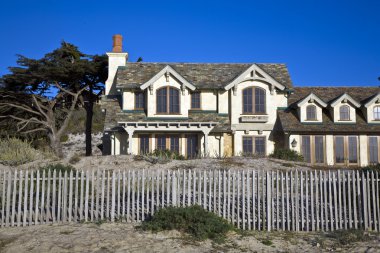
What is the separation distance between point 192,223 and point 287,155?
622 inches

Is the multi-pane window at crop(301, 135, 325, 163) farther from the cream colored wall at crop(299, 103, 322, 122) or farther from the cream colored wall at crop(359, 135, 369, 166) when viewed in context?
the cream colored wall at crop(359, 135, 369, 166)

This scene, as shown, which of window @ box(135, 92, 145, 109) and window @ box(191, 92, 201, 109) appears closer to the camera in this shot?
window @ box(135, 92, 145, 109)

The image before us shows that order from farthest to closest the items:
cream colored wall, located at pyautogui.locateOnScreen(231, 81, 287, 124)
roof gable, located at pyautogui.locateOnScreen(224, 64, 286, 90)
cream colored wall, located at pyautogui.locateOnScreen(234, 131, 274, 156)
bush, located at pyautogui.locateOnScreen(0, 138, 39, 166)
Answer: cream colored wall, located at pyautogui.locateOnScreen(231, 81, 287, 124), roof gable, located at pyautogui.locateOnScreen(224, 64, 286, 90), cream colored wall, located at pyautogui.locateOnScreen(234, 131, 274, 156), bush, located at pyautogui.locateOnScreen(0, 138, 39, 166)

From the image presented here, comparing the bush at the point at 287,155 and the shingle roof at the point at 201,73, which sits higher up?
the shingle roof at the point at 201,73

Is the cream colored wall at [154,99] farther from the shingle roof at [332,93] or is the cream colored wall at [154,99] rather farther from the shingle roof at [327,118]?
the shingle roof at [332,93]

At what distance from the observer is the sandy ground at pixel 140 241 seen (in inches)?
319

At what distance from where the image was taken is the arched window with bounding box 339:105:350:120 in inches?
1026

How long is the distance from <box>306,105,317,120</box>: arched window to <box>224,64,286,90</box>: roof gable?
2185mm

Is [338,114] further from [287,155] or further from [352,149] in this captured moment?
[287,155]

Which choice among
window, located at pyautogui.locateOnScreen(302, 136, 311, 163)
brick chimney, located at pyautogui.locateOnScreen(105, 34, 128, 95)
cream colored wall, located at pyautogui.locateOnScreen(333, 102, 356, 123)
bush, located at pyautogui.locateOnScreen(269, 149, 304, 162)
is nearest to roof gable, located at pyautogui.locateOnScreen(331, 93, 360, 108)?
cream colored wall, located at pyautogui.locateOnScreen(333, 102, 356, 123)

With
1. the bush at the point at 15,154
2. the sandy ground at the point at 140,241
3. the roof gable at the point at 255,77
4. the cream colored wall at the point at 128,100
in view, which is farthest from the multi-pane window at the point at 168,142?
the sandy ground at the point at 140,241

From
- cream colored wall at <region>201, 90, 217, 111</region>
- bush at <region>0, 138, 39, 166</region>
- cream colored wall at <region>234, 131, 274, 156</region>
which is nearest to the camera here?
bush at <region>0, 138, 39, 166</region>

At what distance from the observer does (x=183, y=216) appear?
9.41 m

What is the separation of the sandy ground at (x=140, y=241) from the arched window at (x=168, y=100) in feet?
54.6
